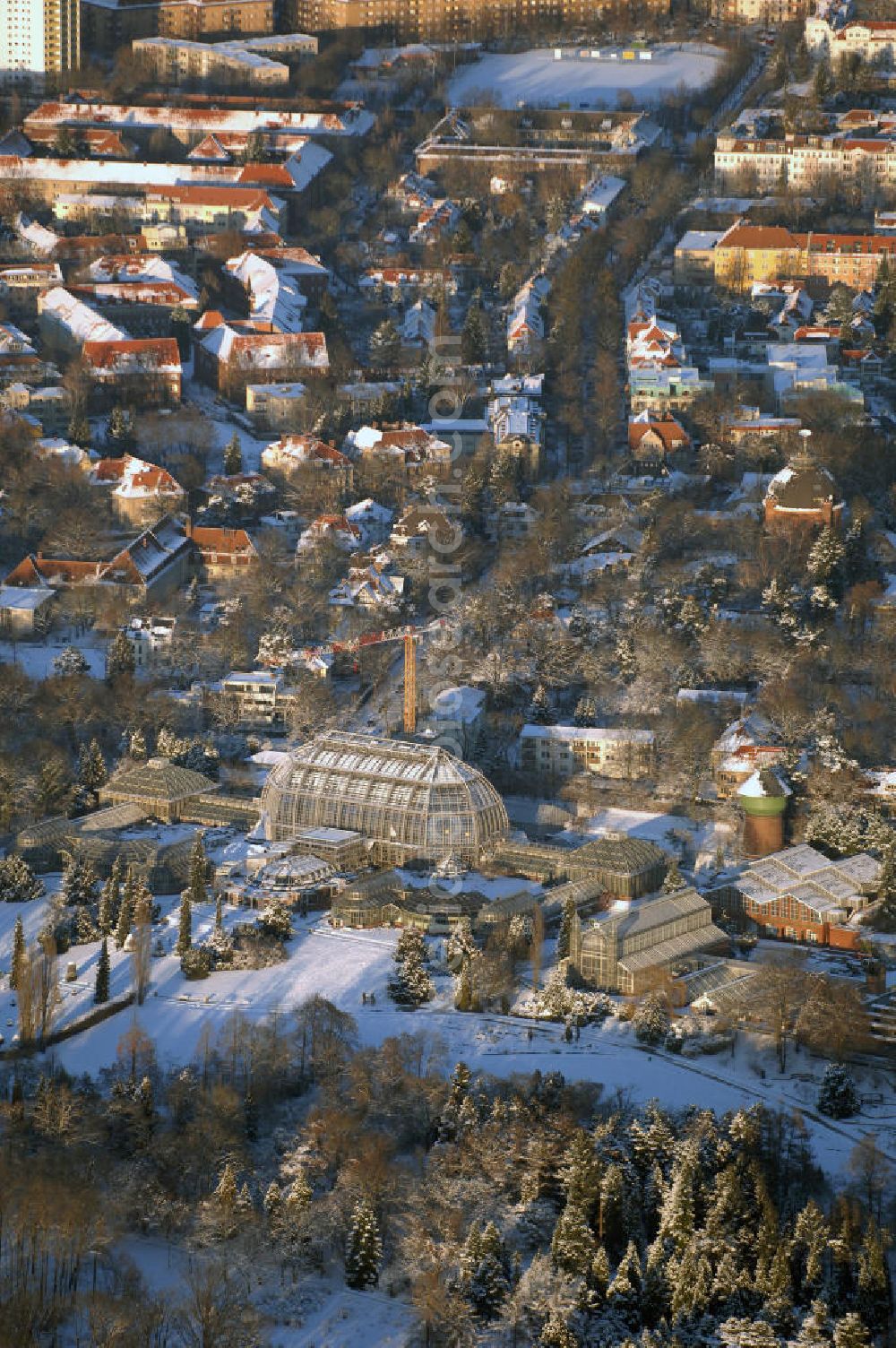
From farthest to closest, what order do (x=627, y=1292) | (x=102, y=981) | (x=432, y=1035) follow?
1. (x=102, y=981)
2. (x=432, y=1035)
3. (x=627, y=1292)

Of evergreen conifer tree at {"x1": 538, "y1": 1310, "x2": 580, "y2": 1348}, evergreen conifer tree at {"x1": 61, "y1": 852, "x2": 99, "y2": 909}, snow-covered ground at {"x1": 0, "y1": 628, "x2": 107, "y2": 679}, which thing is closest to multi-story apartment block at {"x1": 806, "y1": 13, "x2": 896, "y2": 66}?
snow-covered ground at {"x1": 0, "y1": 628, "x2": 107, "y2": 679}

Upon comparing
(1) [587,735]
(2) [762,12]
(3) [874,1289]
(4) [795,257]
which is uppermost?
(2) [762,12]

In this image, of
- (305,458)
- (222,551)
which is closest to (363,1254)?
(222,551)

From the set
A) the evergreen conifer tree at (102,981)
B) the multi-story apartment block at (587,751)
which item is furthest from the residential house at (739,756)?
the evergreen conifer tree at (102,981)

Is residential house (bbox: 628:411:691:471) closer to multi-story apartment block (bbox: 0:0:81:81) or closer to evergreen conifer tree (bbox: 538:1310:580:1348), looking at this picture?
multi-story apartment block (bbox: 0:0:81:81)

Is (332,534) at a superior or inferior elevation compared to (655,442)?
inferior

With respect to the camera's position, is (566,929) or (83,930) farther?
(83,930)

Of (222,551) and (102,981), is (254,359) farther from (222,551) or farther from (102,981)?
(102,981)

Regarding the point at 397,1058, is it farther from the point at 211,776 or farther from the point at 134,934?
the point at 211,776
